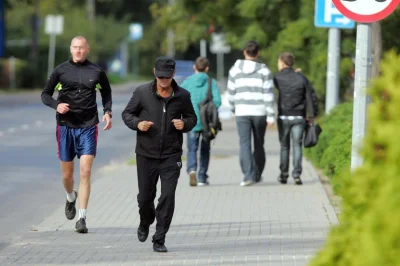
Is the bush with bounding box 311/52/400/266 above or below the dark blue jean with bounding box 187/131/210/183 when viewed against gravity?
above

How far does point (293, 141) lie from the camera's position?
15.1 m

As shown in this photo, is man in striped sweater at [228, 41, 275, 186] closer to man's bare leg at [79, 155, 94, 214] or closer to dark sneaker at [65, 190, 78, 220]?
dark sneaker at [65, 190, 78, 220]

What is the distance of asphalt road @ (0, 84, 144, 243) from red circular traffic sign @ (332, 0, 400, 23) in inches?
136

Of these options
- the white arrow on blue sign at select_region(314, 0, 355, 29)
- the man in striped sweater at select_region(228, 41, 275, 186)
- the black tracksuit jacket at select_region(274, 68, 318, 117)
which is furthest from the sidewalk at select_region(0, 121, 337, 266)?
the white arrow on blue sign at select_region(314, 0, 355, 29)

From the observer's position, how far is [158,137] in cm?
922

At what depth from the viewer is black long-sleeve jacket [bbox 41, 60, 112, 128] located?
10.5 m

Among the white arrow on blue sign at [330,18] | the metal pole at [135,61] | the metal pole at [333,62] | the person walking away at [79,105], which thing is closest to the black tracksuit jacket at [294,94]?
the white arrow on blue sign at [330,18]

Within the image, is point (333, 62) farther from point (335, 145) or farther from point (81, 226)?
point (81, 226)

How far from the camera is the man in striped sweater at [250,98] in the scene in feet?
47.4

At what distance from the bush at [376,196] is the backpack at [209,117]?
9.90 meters

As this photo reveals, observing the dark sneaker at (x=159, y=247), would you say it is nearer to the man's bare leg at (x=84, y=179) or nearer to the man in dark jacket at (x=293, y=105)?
the man's bare leg at (x=84, y=179)

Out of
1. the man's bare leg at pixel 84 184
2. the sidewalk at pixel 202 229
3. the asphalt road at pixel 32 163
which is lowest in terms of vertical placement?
the asphalt road at pixel 32 163

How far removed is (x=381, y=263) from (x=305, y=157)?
15.4m

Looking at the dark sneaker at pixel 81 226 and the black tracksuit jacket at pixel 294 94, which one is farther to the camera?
the black tracksuit jacket at pixel 294 94
